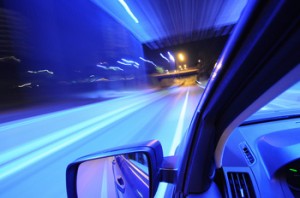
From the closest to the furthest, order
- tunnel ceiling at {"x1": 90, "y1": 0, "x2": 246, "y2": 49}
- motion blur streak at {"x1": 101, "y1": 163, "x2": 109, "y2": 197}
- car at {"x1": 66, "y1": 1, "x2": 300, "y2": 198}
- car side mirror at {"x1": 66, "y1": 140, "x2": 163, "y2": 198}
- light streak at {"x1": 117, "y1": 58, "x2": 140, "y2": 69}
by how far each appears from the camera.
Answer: car at {"x1": 66, "y1": 1, "x2": 300, "y2": 198}, car side mirror at {"x1": 66, "y1": 140, "x2": 163, "y2": 198}, motion blur streak at {"x1": 101, "y1": 163, "x2": 109, "y2": 197}, tunnel ceiling at {"x1": 90, "y1": 0, "x2": 246, "y2": 49}, light streak at {"x1": 117, "y1": 58, "x2": 140, "y2": 69}

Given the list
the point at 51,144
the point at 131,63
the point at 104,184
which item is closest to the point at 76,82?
the point at 51,144

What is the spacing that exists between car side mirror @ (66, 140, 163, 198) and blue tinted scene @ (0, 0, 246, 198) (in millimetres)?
151

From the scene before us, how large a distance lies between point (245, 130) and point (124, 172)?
3.29 feet

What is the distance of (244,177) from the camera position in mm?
1302

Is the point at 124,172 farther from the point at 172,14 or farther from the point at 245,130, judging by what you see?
the point at 172,14

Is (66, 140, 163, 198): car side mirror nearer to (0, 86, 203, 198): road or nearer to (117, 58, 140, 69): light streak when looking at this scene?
(0, 86, 203, 198): road

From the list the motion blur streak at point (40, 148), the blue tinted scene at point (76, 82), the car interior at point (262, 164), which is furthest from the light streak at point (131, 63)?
the car interior at point (262, 164)

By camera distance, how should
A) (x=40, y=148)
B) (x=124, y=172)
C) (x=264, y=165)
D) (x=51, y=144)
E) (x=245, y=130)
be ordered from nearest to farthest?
1. (x=264, y=165)
2. (x=124, y=172)
3. (x=245, y=130)
4. (x=40, y=148)
5. (x=51, y=144)

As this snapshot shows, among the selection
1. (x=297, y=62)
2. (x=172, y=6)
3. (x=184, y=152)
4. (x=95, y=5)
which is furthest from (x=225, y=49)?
(x=95, y=5)

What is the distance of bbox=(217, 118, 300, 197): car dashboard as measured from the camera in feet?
3.98

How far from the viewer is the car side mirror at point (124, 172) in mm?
1133

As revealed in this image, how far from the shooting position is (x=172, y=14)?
64.2 feet

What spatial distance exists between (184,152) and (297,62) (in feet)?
2.60

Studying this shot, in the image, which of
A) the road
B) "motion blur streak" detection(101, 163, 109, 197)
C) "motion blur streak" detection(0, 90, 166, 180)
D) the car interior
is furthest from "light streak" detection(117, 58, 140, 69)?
the car interior
